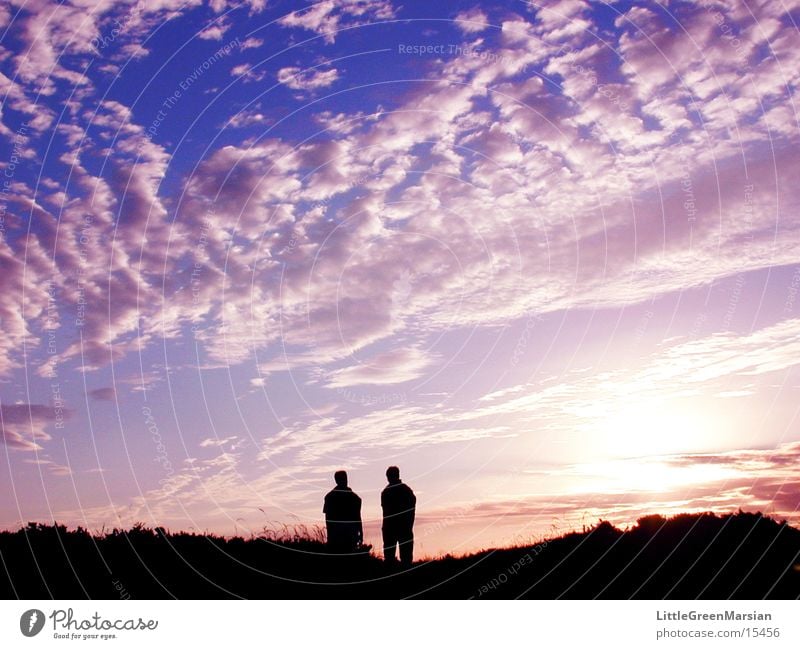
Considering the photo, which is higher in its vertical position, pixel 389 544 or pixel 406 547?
pixel 389 544

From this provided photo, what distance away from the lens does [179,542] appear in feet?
82.1

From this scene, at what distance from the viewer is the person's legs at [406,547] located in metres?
25.6

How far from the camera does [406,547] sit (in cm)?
2570

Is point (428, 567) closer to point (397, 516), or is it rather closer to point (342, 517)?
point (397, 516)

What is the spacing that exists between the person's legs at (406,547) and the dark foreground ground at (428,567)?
81 cm

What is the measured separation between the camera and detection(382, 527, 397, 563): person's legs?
25828mm
